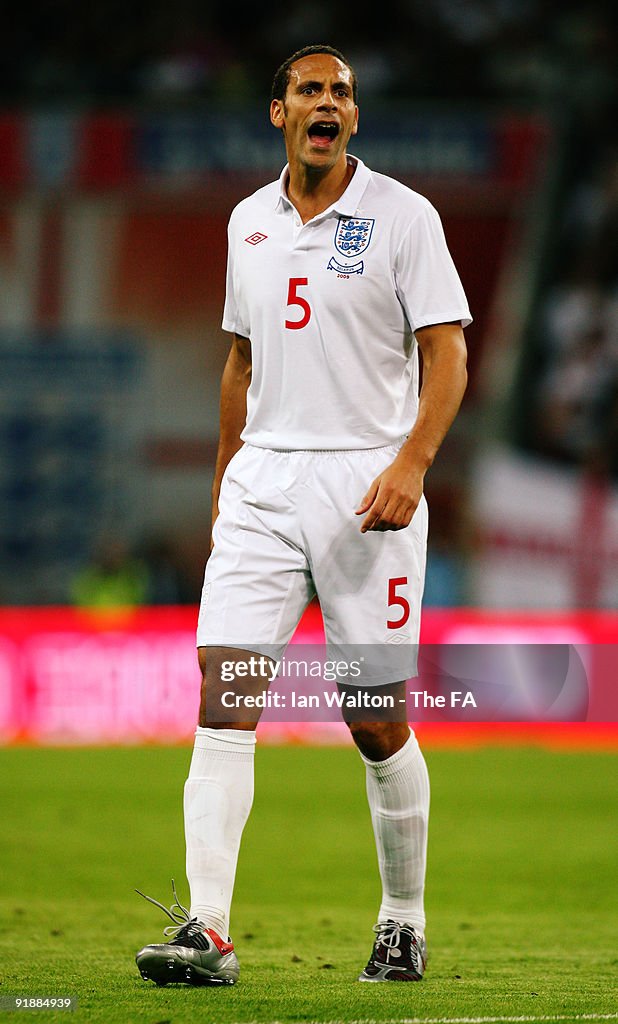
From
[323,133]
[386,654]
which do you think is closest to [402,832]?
[386,654]

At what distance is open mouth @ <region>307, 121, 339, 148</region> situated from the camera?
149 inches

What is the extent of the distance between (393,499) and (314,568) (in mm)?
292

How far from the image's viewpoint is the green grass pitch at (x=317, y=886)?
138 inches

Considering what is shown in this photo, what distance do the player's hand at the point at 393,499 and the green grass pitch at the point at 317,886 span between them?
1.01 metres

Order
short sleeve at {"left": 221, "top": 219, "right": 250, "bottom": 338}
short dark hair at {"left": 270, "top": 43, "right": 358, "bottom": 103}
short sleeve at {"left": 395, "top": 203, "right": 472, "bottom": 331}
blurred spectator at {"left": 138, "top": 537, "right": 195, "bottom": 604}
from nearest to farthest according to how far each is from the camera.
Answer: short sleeve at {"left": 395, "top": 203, "right": 472, "bottom": 331}
short dark hair at {"left": 270, "top": 43, "right": 358, "bottom": 103}
short sleeve at {"left": 221, "top": 219, "right": 250, "bottom": 338}
blurred spectator at {"left": 138, "top": 537, "right": 195, "bottom": 604}

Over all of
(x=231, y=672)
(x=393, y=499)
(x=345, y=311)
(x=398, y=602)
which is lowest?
(x=231, y=672)

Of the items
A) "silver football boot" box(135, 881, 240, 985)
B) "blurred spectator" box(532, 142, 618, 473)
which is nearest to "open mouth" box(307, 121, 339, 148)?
"silver football boot" box(135, 881, 240, 985)

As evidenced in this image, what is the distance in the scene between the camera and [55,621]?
37.3 ft

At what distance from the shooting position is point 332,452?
12.5 feet

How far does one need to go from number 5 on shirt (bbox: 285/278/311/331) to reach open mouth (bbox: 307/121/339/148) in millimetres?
323

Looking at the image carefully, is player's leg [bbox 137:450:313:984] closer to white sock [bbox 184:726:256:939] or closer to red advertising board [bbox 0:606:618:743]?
white sock [bbox 184:726:256:939]

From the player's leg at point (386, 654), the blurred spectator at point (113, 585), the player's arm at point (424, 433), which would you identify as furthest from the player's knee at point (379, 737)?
the blurred spectator at point (113, 585)

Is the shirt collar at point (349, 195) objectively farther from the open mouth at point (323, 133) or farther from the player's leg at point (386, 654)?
the player's leg at point (386, 654)

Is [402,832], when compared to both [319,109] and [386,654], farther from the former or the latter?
[319,109]
